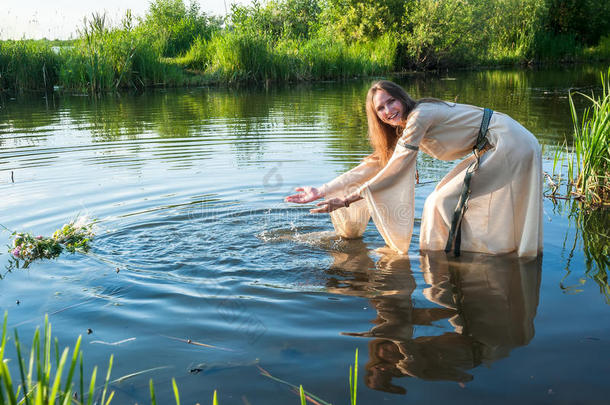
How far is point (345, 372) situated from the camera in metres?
3.08

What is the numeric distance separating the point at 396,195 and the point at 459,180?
56 centimetres

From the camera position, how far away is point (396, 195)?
477 cm

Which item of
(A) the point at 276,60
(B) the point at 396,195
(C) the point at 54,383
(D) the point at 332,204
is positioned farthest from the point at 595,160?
(A) the point at 276,60

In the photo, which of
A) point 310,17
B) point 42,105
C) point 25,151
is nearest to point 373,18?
point 310,17

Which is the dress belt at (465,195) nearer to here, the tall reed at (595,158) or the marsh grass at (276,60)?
the tall reed at (595,158)

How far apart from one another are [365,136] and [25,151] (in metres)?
6.67

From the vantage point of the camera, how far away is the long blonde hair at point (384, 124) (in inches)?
181

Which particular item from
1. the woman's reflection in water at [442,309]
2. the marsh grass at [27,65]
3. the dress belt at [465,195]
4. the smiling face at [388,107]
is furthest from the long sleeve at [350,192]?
the marsh grass at [27,65]

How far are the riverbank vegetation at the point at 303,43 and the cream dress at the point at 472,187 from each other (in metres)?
17.5

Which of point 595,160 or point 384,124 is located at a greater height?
point 384,124

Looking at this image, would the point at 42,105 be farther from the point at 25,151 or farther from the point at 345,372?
the point at 345,372

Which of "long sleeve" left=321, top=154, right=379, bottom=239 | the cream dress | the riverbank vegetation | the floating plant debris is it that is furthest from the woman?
the riverbank vegetation

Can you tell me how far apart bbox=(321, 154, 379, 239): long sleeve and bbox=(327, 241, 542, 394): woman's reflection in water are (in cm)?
36

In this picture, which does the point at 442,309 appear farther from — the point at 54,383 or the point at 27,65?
the point at 27,65
